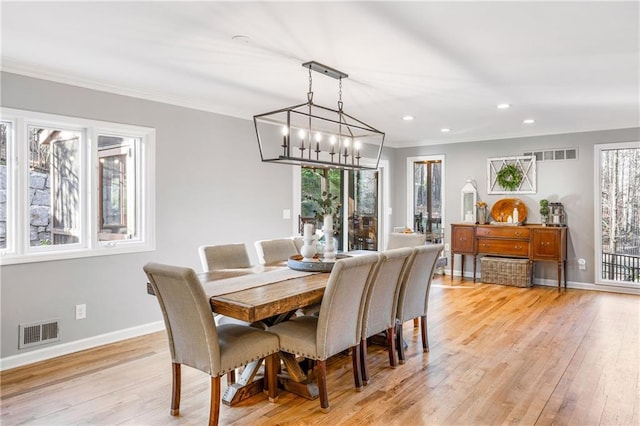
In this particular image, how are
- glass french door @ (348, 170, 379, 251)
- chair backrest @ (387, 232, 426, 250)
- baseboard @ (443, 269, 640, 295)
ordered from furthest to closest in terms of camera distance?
glass french door @ (348, 170, 379, 251)
baseboard @ (443, 269, 640, 295)
chair backrest @ (387, 232, 426, 250)

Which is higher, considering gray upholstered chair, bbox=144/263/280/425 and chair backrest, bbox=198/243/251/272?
chair backrest, bbox=198/243/251/272

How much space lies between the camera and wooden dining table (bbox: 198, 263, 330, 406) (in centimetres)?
239

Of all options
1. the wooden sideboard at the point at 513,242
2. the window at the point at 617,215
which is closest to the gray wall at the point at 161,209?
the wooden sideboard at the point at 513,242

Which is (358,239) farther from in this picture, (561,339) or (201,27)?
(201,27)

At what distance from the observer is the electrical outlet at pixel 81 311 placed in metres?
3.79

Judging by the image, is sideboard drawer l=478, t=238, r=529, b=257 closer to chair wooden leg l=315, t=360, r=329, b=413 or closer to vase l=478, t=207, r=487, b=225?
vase l=478, t=207, r=487, b=225

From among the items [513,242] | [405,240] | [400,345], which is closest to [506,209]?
[513,242]

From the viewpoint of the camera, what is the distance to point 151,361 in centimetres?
353

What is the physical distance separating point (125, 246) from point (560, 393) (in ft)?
12.2

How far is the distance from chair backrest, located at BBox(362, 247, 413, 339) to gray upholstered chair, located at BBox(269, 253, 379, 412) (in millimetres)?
94

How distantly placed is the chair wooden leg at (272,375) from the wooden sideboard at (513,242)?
4723 millimetres

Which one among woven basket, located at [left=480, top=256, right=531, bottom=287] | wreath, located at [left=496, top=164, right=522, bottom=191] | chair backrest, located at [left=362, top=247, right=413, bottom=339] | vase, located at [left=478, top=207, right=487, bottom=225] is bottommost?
woven basket, located at [left=480, top=256, right=531, bottom=287]

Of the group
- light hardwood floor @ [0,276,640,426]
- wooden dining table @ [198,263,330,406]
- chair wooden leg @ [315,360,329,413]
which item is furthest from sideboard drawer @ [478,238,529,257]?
chair wooden leg @ [315,360,329,413]

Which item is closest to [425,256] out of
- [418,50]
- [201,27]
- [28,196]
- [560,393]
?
[560,393]
